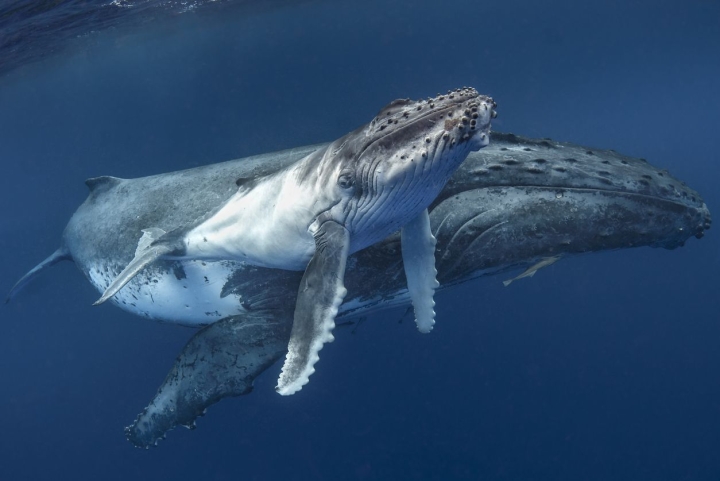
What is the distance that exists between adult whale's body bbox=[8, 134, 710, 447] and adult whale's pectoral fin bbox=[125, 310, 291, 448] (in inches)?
0.6

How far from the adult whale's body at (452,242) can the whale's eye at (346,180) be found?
86.6 inches

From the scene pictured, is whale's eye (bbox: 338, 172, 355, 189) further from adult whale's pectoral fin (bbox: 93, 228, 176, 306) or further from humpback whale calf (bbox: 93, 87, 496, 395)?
adult whale's pectoral fin (bbox: 93, 228, 176, 306)

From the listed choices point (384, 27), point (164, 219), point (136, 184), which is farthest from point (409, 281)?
point (384, 27)

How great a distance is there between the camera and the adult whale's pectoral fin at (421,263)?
519 cm

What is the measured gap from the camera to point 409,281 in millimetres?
5453

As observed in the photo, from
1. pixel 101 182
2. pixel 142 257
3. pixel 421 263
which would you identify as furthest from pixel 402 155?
pixel 101 182

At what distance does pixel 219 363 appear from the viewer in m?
6.83

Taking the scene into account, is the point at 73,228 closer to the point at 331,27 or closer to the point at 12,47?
the point at 12,47

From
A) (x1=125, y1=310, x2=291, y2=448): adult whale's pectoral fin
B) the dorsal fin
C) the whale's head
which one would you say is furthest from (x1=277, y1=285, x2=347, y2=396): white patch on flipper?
the dorsal fin

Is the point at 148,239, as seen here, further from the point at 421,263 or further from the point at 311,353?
the point at 311,353

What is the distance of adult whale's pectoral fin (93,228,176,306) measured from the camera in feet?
18.2

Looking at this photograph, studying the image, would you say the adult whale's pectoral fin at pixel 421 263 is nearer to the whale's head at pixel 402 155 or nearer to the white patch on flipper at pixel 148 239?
the whale's head at pixel 402 155

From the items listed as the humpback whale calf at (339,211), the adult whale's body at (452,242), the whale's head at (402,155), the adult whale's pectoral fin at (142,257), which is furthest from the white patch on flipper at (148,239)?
the whale's head at (402,155)

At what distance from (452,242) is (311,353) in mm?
3295
